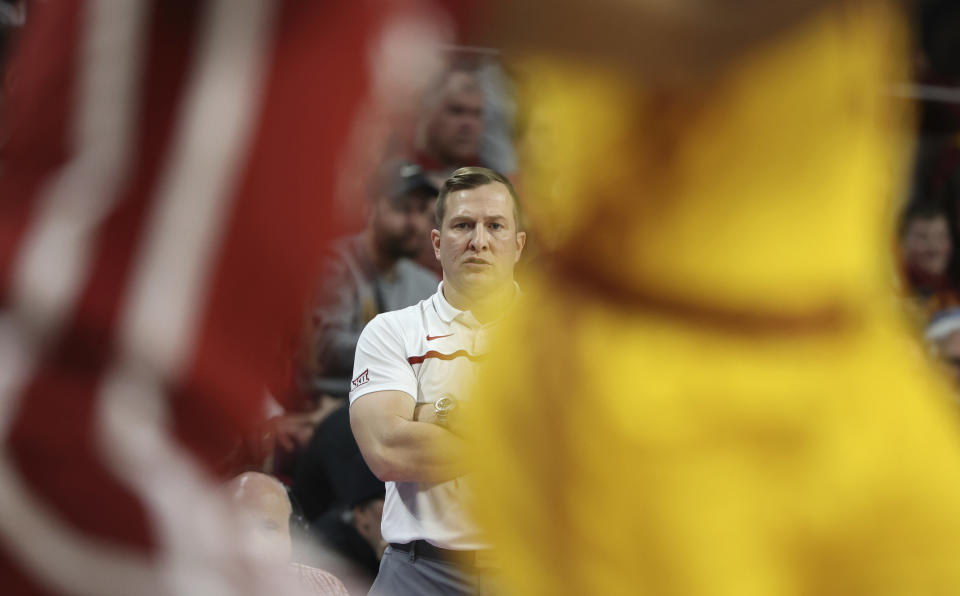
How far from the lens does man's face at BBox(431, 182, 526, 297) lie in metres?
2.36

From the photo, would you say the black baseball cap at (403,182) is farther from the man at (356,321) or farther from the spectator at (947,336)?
the spectator at (947,336)

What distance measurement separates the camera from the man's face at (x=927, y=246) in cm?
434

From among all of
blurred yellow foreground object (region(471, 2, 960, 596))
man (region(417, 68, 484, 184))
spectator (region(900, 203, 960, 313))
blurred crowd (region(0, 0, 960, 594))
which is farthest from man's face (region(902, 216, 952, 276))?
blurred yellow foreground object (region(471, 2, 960, 596))

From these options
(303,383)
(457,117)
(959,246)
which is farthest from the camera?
(959,246)

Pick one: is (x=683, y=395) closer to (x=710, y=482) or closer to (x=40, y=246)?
(x=710, y=482)

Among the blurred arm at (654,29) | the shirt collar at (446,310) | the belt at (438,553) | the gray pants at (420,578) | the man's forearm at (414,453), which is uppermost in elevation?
the blurred arm at (654,29)

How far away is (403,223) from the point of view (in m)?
3.21

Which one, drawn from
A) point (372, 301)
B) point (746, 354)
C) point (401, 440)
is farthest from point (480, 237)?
point (746, 354)

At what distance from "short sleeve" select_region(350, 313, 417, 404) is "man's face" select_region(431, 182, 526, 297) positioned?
186mm

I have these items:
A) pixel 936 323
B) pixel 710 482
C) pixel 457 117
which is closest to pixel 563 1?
pixel 710 482

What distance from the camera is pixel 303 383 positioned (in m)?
2.96

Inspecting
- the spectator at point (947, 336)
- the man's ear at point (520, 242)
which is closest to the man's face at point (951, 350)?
the spectator at point (947, 336)

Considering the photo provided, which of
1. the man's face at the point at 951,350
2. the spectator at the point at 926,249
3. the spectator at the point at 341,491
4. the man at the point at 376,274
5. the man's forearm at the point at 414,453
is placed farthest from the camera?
the spectator at the point at 926,249

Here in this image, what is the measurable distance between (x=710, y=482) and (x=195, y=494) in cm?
41
